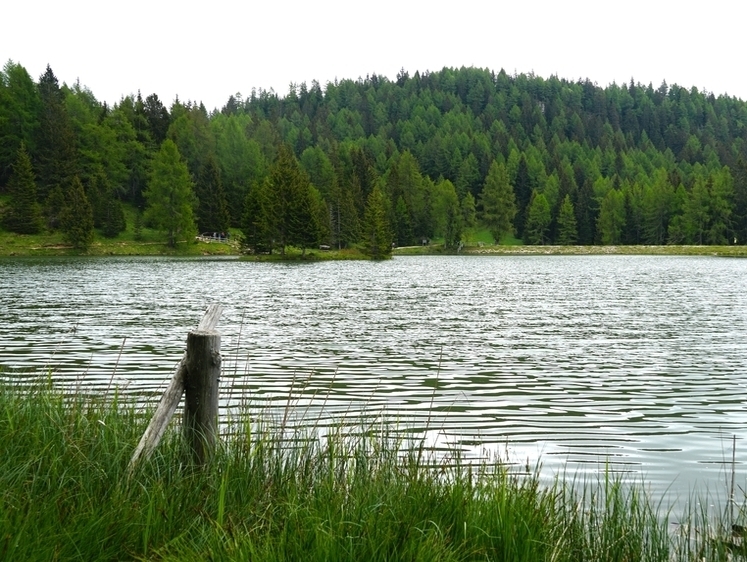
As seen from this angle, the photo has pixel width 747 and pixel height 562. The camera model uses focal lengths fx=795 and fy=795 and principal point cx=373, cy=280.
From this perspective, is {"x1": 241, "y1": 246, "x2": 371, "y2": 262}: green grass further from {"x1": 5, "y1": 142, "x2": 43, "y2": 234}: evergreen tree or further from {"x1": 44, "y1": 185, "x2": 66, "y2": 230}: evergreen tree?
{"x1": 5, "y1": 142, "x2": 43, "y2": 234}: evergreen tree

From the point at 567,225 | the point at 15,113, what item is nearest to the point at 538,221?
the point at 567,225

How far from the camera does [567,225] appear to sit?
14812 cm

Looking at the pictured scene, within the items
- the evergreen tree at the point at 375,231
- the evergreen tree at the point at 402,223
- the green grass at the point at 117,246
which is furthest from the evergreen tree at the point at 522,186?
the green grass at the point at 117,246

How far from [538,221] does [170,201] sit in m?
76.4

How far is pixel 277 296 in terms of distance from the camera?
38.4 metres

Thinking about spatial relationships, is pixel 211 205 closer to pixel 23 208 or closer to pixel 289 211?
pixel 289 211

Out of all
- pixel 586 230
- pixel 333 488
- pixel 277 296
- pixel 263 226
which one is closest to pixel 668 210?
pixel 586 230

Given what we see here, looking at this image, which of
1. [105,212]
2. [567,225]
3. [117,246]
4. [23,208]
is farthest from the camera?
[567,225]

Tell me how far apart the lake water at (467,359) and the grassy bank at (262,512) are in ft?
Answer: 2.79

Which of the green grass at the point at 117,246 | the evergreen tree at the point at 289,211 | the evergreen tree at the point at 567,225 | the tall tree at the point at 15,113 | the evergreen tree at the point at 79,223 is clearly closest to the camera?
the green grass at the point at 117,246

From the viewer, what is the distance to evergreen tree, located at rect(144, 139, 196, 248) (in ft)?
316

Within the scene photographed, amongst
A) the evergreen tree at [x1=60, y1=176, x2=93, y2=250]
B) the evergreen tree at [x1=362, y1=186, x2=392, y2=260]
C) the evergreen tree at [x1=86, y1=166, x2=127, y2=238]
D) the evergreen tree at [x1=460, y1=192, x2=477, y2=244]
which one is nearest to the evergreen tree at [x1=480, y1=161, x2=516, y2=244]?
the evergreen tree at [x1=460, y1=192, x2=477, y2=244]

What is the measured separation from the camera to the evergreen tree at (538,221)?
149m

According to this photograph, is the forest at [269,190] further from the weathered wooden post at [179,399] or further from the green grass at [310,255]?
the weathered wooden post at [179,399]
